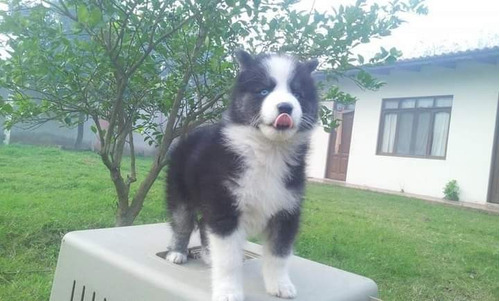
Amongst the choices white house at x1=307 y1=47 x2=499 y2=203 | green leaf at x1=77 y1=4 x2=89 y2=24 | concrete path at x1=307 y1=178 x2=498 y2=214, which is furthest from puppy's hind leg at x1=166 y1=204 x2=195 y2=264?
white house at x1=307 y1=47 x2=499 y2=203


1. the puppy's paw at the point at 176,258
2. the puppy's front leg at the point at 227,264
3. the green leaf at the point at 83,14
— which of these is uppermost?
the green leaf at the point at 83,14

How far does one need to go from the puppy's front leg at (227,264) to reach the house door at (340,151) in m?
10.1

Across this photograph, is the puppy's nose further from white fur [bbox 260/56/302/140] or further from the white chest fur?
the white chest fur

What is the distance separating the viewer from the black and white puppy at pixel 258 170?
1507mm

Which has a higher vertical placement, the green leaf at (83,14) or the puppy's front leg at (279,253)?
the green leaf at (83,14)

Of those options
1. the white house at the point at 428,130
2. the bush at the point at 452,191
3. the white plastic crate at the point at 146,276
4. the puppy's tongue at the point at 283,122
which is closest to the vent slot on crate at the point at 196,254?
the white plastic crate at the point at 146,276

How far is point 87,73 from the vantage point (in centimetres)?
246

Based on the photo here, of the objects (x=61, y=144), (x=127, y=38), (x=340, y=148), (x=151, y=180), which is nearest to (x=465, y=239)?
(x=151, y=180)

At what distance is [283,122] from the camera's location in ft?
4.93

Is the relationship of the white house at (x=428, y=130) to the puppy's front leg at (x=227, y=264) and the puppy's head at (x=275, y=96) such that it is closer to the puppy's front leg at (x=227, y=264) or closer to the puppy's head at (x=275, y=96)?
the puppy's head at (x=275, y=96)

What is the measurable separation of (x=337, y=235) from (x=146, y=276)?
9.85 feet

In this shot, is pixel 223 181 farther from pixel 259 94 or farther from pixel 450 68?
pixel 450 68

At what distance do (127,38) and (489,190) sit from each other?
26.1ft

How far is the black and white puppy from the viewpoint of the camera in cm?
151
